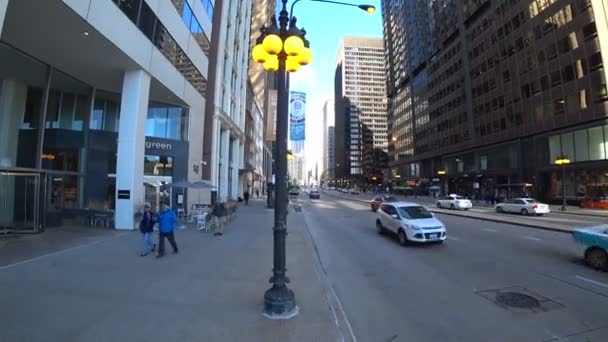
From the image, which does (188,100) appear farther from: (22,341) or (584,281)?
(584,281)

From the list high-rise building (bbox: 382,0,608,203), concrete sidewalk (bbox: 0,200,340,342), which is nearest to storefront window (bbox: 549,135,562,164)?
high-rise building (bbox: 382,0,608,203)

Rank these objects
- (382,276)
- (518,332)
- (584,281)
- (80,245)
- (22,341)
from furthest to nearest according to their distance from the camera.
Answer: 1. (80,245)
2. (382,276)
3. (584,281)
4. (518,332)
5. (22,341)

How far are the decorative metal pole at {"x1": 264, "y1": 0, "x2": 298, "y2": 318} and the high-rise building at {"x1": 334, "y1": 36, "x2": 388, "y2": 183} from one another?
170275mm

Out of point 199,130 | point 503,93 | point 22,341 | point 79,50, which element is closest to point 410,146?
point 503,93

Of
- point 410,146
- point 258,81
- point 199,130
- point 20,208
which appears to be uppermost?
point 258,81

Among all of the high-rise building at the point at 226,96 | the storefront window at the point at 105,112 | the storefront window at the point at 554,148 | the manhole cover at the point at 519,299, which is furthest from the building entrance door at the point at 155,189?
the storefront window at the point at 554,148

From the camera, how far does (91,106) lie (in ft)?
67.1

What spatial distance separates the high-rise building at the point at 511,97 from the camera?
124 ft

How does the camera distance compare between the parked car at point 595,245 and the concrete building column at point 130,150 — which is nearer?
the parked car at point 595,245

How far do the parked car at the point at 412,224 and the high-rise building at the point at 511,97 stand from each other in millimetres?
34064

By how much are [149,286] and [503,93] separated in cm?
5782

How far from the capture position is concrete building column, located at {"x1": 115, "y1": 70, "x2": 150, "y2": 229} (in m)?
16.5

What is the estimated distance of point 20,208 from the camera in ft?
51.0

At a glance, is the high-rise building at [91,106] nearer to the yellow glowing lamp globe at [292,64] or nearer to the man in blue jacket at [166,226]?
the man in blue jacket at [166,226]
